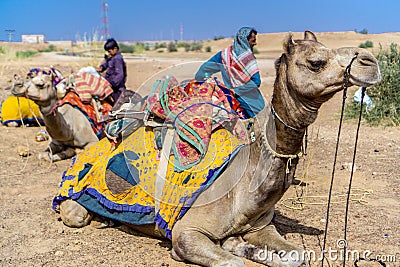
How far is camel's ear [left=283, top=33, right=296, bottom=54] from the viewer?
10.5ft

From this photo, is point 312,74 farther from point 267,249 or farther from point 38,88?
point 38,88

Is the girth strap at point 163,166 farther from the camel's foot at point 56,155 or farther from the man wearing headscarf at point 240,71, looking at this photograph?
the camel's foot at point 56,155

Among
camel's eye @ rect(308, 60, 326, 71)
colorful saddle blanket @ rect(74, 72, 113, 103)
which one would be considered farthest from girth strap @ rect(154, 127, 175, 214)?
colorful saddle blanket @ rect(74, 72, 113, 103)

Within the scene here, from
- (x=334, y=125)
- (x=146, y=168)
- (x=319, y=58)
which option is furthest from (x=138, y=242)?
(x=334, y=125)

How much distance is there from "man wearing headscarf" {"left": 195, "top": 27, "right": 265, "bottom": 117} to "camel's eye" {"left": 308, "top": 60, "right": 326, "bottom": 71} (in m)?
1.72

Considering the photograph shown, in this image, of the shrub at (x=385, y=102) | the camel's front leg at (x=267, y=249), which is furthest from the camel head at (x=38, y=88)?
the shrub at (x=385, y=102)

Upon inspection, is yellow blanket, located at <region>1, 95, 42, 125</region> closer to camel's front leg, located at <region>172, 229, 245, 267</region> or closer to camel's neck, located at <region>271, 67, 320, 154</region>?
camel's front leg, located at <region>172, 229, 245, 267</region>

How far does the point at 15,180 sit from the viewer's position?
21.9 ft

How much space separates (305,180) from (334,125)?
3.96 meters

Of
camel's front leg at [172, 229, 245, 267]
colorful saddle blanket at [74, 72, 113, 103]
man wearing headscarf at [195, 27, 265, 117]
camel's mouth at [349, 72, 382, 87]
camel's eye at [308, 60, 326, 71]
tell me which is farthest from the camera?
colorful saddle blanket at [74, 72, 113, 103]

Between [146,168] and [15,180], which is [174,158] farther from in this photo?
[15,180]

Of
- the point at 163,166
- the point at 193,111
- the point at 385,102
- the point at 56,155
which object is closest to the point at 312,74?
the point at 193,111

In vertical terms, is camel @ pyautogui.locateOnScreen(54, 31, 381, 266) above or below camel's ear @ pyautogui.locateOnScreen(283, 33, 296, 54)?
below

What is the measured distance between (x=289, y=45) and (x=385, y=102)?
25.1 ft
